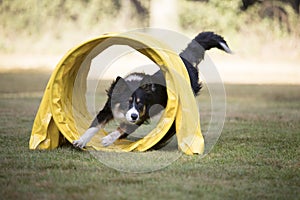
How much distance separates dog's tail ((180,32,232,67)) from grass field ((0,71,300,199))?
3.64 feet

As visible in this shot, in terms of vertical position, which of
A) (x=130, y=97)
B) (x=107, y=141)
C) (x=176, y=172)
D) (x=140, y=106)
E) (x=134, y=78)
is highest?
(x=134, y=78)

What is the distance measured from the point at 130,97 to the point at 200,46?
5.49 ft

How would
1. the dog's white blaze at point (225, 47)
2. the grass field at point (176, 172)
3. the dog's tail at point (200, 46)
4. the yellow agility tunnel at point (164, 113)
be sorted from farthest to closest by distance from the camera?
the dog's tail at point (200, 46), the dog's white blaze at point (225, 47), the yellow agility tunnel at point (164, 113), the grass field at point (176, 172)

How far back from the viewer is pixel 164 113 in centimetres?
605

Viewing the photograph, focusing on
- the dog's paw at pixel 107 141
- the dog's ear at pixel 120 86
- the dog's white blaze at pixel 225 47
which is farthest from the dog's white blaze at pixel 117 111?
the dog's white blaze at pixel 225 47

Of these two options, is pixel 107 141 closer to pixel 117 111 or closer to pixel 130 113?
pixel 117 111

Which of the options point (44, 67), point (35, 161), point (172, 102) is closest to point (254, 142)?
point (172, 102)

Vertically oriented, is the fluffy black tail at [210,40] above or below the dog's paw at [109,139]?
above

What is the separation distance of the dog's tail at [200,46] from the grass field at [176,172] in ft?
3.64

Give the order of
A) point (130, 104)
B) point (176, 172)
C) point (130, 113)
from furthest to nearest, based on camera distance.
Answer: point (130, 104) → point (130, 113) → point (176, 172)

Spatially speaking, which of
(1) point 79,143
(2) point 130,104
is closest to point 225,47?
(2) point 130,104

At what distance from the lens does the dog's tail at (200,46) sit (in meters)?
7.25

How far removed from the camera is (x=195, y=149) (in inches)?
229

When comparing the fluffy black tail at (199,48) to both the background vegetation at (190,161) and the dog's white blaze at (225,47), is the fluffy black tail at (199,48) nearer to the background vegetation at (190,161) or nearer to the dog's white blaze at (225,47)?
the dog's white blaze at (225,47)
